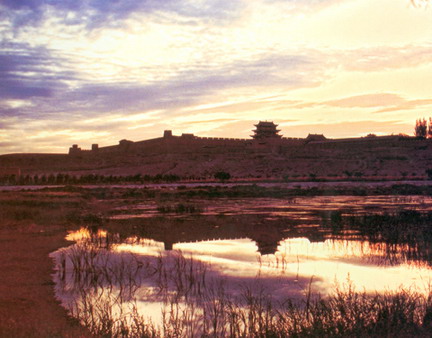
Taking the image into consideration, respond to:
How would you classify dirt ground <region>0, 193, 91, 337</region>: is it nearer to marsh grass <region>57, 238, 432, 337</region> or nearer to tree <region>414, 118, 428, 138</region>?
marsh grass <region>57, 238, 432, 337</region>

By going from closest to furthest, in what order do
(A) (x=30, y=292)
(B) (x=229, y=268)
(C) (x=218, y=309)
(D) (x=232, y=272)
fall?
(C) (x=218, y=309) < (A) (x=30, y=292) < (D) (x=232, y=272) < (B) (x=229, y=268)

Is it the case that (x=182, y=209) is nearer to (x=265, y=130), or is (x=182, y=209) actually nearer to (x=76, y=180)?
(x=76, y=180)

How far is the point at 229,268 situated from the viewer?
39.6ft

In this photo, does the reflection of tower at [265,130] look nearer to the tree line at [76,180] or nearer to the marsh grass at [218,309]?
the tree line at [76,180]

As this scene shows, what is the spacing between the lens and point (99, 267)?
472 inches

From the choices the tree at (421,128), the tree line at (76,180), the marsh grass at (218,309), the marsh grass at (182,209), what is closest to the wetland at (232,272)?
the marsh grass at (218,309)

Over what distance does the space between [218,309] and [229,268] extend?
12.8 feet

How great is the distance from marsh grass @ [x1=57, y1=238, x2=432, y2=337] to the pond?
0.12 ft

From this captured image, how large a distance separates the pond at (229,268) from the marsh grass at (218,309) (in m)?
0.04

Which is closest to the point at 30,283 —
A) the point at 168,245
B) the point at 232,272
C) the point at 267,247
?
the point at 232,272

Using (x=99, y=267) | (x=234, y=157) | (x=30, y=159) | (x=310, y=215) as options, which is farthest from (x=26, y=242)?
(x=30, y=159)

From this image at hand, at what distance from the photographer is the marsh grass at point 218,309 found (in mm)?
6984

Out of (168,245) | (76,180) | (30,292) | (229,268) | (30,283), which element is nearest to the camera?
(30,292)

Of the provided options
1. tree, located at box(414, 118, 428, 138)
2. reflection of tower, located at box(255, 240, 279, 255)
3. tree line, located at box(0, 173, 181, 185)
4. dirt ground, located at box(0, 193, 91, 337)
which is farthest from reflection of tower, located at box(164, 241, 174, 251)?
tree, located at box(414, 118, 428, 138)
